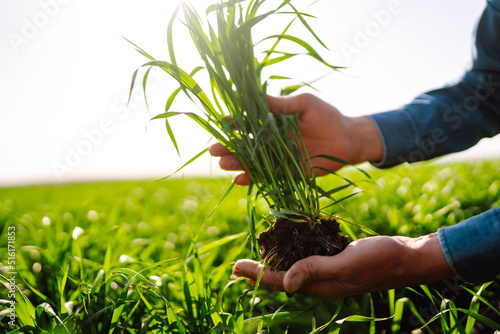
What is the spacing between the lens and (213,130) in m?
1.18

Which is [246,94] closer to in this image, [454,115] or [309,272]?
[309,272]

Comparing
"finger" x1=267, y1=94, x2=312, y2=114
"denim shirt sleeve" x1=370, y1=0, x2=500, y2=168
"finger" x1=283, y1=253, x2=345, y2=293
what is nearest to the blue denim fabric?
"denim shirt sleeve" x1=370, y1=0, x2=500, y2=168

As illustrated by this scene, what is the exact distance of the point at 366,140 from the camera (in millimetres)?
1668

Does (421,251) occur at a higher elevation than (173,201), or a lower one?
higher

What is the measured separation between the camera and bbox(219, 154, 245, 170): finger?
4.75 feet

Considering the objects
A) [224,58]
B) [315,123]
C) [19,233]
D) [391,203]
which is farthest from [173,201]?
[224,58]

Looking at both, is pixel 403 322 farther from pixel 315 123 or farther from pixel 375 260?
pixel 315 123

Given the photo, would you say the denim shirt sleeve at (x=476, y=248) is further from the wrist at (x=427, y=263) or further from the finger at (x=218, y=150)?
the finger at (x=218, y=150)

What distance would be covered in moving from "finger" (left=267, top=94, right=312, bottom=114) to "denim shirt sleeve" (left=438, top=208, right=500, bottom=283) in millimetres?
765

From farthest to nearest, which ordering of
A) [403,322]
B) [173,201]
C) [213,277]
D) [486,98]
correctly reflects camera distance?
[173,201], [486,98], [213,277], [403,322]

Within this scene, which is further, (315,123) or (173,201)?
(173,201)

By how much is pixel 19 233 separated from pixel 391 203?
2.78 metres

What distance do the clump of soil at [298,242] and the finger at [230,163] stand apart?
1.10ft

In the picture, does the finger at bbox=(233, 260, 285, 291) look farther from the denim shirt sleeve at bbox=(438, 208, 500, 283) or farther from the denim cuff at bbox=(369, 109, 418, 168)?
the denim cuff at bbox=(369, 109, 418, 168)
